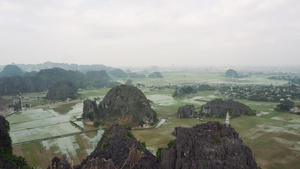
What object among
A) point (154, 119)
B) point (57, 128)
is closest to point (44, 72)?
point (57, 128)

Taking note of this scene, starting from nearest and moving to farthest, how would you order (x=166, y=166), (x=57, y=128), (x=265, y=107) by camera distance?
(x=166, y=166) → (x=57, y=128) → (x=265, y=107)

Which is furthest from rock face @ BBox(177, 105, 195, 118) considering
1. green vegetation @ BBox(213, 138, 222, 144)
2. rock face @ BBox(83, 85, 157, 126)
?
green vegetation @ BBox(213, 138, 222, 144)

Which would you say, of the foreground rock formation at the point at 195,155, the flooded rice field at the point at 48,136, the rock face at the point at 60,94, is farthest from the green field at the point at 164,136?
the rock face at the point at 60,94

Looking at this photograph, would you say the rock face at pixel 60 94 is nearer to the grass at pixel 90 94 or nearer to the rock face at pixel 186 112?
the grass at pixel 90 94

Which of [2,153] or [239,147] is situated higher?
[239,147]

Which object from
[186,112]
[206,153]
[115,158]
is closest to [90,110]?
[186,112]

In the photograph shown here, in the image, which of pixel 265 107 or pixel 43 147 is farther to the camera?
pixel 265 107

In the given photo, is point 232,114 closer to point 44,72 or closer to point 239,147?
point 239,147
